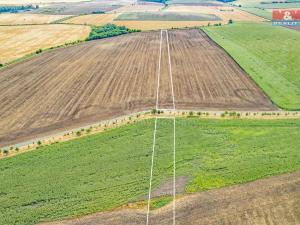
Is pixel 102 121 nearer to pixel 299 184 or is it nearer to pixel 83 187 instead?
pixel 83 187

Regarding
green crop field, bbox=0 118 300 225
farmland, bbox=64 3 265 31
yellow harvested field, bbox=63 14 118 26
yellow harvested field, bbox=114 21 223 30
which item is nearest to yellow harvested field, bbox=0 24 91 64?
yellow harvested field, bbox=63 14 118 26

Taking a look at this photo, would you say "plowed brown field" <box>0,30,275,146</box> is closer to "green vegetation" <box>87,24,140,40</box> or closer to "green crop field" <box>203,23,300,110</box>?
"green crop field" <box>203,23,300,110</box>

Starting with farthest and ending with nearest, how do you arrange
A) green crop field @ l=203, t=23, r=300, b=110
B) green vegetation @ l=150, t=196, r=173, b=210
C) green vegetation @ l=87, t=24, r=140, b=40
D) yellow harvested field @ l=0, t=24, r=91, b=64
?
green vegetation @ l=87, t=24, r=140, b=40, yellow harvested field @ l=0, t=24, r=91, b=64, green crop field @ l=203, t=23, r=300, b=110, green vegetation @ l=150, t=196, r=173, b=210

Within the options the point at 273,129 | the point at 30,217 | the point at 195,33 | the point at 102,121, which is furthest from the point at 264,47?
the point at 30,217

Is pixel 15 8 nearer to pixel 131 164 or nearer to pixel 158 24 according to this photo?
pixel 158 24

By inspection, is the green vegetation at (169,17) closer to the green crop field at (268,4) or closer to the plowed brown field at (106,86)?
the green crop field at (268,4)

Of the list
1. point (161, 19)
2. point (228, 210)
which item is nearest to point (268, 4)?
point (161, 19)
